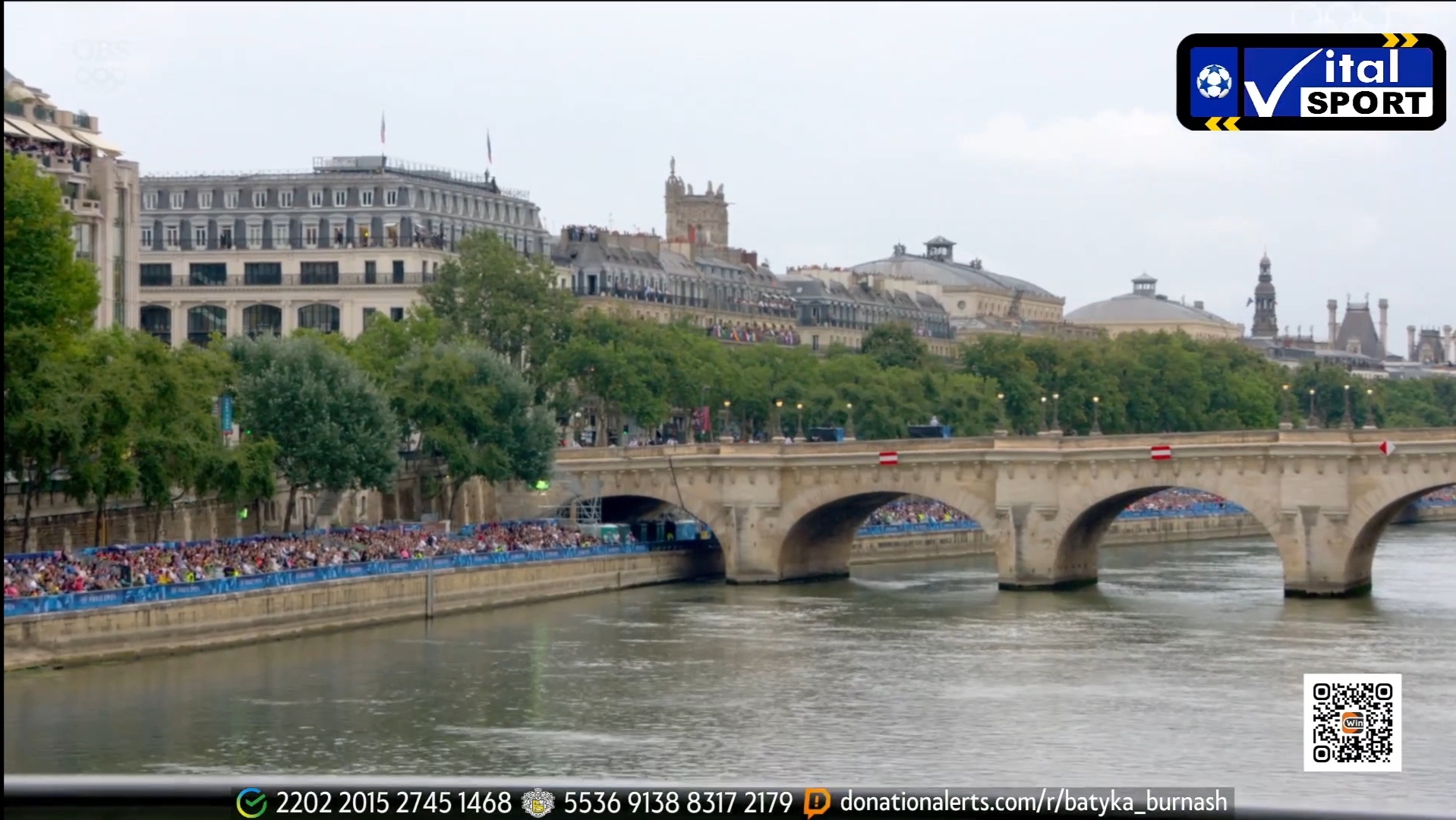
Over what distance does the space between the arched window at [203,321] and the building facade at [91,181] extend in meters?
22.9

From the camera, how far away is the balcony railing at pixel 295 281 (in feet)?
344

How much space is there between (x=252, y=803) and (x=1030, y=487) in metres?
65.9

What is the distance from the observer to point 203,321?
105562 millimetres

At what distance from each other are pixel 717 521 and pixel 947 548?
18.3 m

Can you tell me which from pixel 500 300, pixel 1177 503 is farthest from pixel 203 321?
pixel 1177 503

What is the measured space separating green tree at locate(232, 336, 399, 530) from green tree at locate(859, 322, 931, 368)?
6893 centimetres

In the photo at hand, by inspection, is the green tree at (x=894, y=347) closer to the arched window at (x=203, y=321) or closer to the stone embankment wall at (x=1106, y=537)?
the stone embankment wall at (x=1106, y=537)

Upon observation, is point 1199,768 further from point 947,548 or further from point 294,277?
point 294,277

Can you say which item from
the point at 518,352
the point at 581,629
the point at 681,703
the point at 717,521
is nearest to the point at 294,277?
the point at 518,352

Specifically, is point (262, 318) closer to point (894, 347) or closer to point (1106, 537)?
point (1106, 537)

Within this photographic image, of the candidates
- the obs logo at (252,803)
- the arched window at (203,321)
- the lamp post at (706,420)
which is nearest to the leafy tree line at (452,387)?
the lamp post at (706,420)

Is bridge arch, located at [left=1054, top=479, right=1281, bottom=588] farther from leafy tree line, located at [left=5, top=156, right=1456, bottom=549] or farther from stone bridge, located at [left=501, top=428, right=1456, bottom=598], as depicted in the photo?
leafy tree line, located at [left=5, top=156, right=1456, bottom=549]

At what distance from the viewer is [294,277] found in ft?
344

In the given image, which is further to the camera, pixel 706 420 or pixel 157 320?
pixel 706 420
